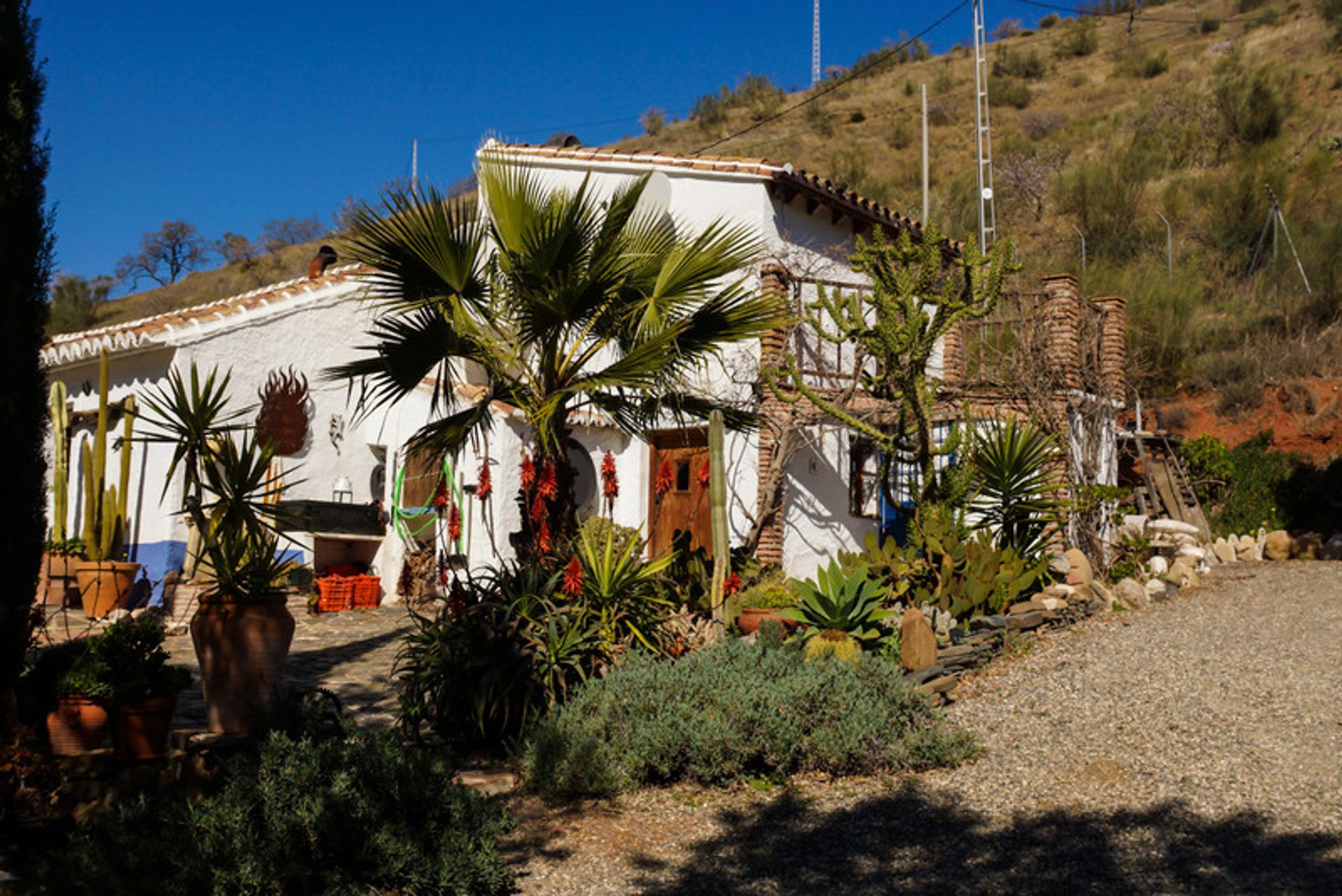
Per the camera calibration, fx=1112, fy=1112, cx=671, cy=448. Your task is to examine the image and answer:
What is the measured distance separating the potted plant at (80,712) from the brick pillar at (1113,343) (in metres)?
11.6

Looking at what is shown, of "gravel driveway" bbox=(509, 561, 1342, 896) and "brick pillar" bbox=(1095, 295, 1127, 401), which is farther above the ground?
"brick pillar" bbox=(1095, 295, 1127, 401)

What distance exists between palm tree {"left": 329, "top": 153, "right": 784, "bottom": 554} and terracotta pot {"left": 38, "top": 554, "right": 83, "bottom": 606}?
274 inches

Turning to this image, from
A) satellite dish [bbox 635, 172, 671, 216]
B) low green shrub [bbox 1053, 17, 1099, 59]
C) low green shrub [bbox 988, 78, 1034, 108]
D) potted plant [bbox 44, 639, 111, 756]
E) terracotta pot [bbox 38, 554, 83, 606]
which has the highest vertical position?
low green shrub [bbox 1053, 17, 1099, 59]

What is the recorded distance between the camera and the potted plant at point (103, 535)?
40.0 feet

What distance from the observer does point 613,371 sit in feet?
24.1

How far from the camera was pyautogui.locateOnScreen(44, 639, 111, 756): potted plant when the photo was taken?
20.5 feet

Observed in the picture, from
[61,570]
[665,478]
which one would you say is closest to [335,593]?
[61,570]

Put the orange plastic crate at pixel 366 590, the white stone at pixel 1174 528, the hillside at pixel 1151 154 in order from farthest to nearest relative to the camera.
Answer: the hillside at pixel 1151 154, the orange plastic crate at pixel 366 590, the white stone at pixel 1174 528

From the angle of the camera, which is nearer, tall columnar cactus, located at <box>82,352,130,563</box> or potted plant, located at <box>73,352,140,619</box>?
potted plant, located at <box>73,352,140,619</box>

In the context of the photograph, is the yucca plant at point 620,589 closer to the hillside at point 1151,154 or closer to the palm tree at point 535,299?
the palm tree at point 535,299

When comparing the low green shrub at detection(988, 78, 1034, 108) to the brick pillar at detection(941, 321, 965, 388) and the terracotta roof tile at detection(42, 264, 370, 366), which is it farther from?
the terracotta roof tile at detection(42, 264, 370, 366)

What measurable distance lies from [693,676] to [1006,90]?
1555 inches

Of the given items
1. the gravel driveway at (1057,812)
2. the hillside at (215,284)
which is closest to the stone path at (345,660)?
the gravel driveway at (1057,812)

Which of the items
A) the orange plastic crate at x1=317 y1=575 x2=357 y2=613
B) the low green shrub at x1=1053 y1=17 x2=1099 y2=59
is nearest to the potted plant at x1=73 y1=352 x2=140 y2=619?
the orange plastic crate at x1=317 y1=575 x2=357 y2=613
